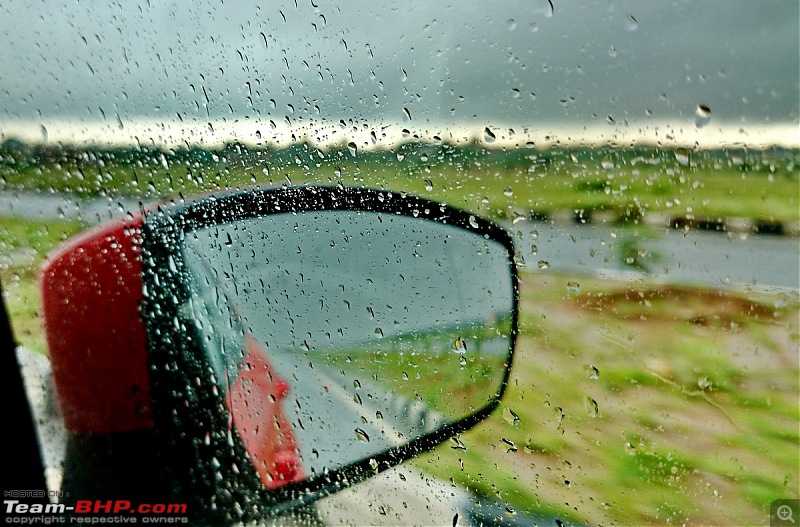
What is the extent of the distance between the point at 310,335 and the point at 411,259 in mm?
387

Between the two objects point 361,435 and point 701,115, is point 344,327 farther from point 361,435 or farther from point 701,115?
point 701,115

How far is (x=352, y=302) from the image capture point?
1.83 m

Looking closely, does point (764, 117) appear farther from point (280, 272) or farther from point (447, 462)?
point (280, 272)

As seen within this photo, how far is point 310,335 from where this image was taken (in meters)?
1.92

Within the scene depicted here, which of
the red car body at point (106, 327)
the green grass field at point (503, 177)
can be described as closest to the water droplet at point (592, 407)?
the green grass field at point (503, 177)

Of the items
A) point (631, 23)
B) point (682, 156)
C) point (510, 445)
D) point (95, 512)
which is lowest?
point (95, 512)

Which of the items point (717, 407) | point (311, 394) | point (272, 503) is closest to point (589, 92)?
point (717, 407)

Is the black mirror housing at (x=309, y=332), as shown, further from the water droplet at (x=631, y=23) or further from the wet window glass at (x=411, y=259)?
the water droplet at (x=631, y=23)

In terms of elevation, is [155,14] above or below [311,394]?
above

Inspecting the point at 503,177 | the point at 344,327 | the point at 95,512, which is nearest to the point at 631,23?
the point at 503,177

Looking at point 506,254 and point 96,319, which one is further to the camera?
point 96,319

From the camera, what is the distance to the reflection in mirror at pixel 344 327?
171 cm

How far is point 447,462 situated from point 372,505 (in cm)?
27

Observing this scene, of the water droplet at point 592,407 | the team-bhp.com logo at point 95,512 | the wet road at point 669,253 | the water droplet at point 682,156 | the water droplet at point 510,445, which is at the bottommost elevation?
the team-bhp.com logo at point 95,512
